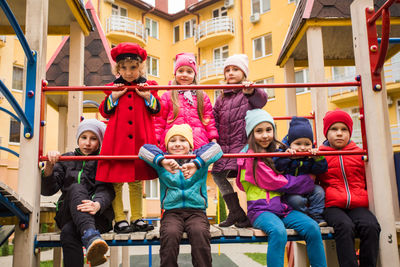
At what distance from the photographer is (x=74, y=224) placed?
2.98 meters

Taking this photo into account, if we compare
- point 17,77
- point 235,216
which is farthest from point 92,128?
point 17,77

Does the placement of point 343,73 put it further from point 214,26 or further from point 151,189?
point 151,189

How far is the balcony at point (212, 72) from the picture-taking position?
20.8m

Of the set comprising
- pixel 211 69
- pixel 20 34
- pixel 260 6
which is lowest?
pixel 20 34

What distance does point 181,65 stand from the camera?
409 cm

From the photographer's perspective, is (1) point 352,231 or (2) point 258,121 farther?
(2) point 258,121

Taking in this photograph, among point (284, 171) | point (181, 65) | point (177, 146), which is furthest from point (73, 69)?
point (284, 171)

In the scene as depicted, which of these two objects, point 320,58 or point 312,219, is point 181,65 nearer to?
point 320,58

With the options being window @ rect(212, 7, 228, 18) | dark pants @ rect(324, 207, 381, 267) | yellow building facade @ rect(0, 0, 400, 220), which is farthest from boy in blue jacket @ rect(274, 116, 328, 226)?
window @ rect(212, 7, 228, 18)

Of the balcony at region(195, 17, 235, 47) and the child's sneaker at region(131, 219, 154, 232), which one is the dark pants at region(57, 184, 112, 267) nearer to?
the child's sneaker at region(131, 219, 154, 232)

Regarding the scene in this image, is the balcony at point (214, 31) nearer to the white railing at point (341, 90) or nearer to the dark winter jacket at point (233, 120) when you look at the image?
the white railing at point (341, 90)

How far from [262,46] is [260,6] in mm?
2243

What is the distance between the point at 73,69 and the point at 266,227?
3485mm

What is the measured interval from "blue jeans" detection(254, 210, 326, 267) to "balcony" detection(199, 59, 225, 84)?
58.6ft
